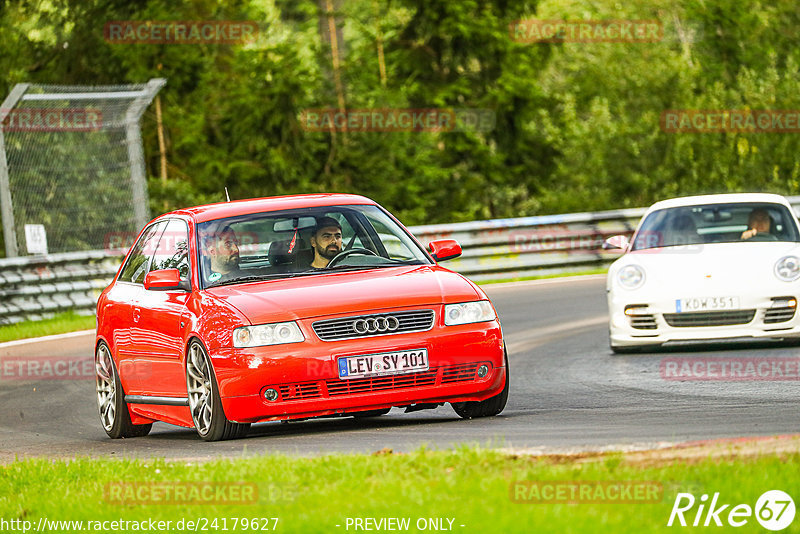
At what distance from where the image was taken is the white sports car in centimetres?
1226

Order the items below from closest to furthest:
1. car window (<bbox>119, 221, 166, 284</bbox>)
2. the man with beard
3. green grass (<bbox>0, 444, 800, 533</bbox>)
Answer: green grass (<bbox>0, 444, 800, 533</bbox>) → the man with beard → car window (<bbox>119, 221, 166, 284</bbox>)

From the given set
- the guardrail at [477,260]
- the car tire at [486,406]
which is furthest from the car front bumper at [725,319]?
the guardrail at [477,260]

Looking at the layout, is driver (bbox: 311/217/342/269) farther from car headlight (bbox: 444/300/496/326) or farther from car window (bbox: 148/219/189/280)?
car headlight (bbox: 444/300/496/326)

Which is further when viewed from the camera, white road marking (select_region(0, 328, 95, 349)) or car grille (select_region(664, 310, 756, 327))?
white road marking (select_region(0, 328, 95, 349))

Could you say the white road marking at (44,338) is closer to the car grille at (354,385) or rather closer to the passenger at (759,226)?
the passenger at (759,226)

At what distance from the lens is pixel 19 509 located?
6.71 m

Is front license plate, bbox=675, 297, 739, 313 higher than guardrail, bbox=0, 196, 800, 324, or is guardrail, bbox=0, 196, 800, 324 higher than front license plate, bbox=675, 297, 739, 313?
front license plate, bbox=675, 297, 739, 313

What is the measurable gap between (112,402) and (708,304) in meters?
5.20

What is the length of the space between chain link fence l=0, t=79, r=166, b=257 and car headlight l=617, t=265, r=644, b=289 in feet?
31.3

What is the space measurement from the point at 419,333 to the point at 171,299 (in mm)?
1882

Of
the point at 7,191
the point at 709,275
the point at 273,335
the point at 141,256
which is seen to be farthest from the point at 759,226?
the point at 7,191

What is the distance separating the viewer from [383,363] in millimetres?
8344

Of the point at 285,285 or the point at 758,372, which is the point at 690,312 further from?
the point at 285,285

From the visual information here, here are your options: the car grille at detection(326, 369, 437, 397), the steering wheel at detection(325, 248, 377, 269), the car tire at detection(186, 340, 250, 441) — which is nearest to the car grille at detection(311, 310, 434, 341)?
the car grille at detection(326, 369, 437, 397)
